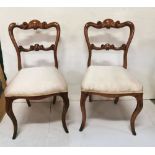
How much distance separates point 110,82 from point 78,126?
513 millimetres

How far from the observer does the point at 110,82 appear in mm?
1794

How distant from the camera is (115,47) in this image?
2.11 meters

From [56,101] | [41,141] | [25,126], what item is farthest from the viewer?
[56,101]

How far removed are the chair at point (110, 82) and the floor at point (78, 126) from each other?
4.1 inches

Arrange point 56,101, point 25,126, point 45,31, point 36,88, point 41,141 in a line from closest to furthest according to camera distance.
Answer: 1. point 36,88
2. point 41,141
3. point 25,126
4. point 45,31
5. point 56,101

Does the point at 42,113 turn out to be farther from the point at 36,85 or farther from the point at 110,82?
the point at 110,82

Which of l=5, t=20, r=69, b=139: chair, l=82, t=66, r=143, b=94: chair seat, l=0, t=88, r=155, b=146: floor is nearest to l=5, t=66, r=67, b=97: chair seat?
l=5, t=20, r=69, b=139: chair

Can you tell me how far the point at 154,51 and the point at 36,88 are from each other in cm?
124

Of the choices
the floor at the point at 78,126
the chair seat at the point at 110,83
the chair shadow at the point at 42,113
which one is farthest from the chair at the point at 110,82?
the chair shadow at the point at 42,113

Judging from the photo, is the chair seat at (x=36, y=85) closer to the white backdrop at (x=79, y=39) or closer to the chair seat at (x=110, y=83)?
the chair seat at (x=110, y=83)

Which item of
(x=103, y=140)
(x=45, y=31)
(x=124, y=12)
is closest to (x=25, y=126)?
(x=103, y=140)

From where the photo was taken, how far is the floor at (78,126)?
1841mm

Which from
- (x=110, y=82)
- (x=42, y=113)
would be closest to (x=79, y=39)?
(x=110, y=82)
